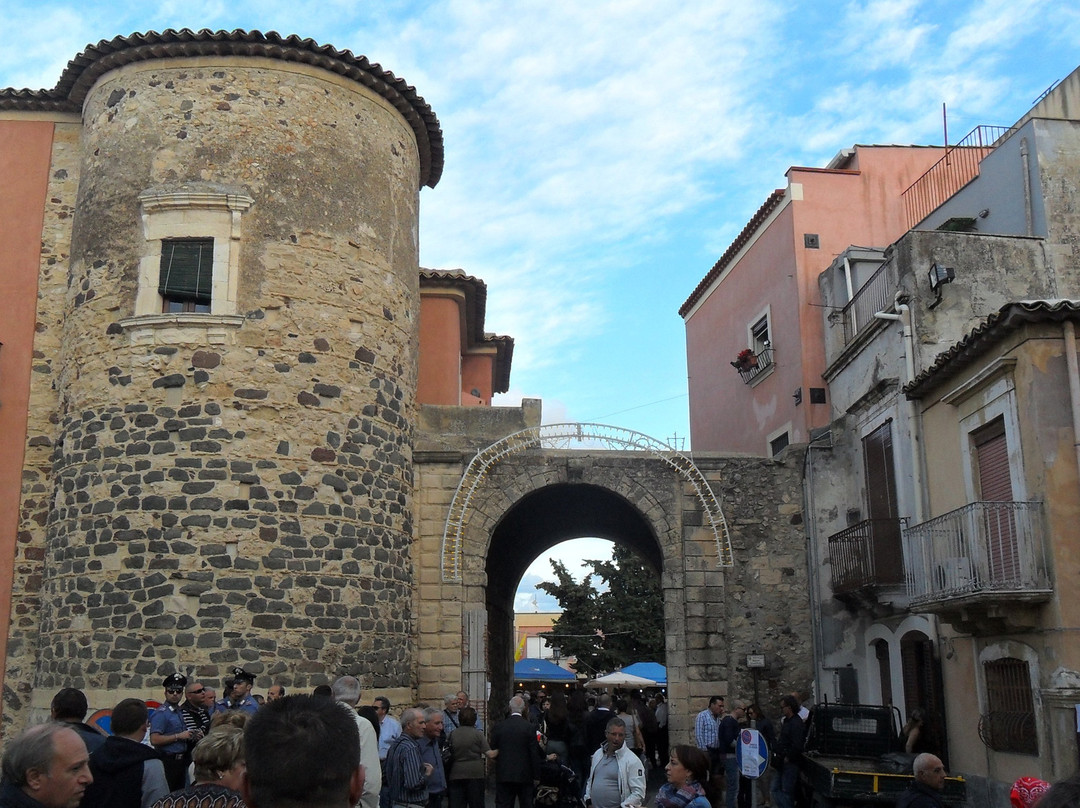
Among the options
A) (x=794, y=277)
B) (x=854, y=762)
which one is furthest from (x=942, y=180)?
(x=854, y=762)

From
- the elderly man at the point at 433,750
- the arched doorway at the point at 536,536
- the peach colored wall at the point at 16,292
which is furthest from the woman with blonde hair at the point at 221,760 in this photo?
the arched doorway at the point at 536,536

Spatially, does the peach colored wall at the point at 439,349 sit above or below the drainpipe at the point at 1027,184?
below

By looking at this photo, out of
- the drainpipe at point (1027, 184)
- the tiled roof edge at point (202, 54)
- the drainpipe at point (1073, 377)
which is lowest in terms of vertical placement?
the drainpipe at point (1073, 377)

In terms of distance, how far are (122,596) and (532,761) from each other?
5658 mm

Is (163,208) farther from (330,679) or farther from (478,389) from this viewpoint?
(478,389)

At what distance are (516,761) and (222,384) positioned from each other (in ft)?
20.0

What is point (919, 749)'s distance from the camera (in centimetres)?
1281

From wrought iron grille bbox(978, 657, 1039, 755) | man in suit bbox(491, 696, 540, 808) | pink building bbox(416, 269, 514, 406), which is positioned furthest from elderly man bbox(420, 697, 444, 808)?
pink building bbox(416, 269, 514, 406)

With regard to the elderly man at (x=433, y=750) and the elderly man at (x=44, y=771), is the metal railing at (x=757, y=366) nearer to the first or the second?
the elderly man at (x=433, y=750)

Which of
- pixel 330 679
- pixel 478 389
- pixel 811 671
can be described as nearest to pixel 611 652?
pixel 478 389

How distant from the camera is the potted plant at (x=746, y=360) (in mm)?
20984

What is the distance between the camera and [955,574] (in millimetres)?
11922

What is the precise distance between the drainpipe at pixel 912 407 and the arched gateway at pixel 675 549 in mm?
3027

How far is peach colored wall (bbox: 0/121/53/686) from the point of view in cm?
1458
